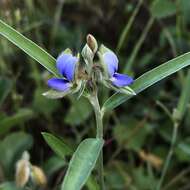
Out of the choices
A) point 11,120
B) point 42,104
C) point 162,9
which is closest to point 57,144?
point 11,120

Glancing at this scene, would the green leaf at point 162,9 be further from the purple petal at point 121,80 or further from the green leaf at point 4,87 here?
the purple petal at point 121,80

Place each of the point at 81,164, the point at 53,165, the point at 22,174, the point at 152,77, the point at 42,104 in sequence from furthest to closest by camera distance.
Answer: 1. the point at 42,104
2. the point at 53,165
3. the point at 22,174
4. the point at 152,77
5. the point at 81,164

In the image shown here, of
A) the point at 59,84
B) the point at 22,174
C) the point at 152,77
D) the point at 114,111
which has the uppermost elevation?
the point at 59,84

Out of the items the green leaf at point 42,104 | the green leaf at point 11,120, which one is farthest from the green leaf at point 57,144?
the green leaf at point 42,104

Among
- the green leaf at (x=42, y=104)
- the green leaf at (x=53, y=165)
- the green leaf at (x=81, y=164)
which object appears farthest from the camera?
the green leaf at (x=42, y=104)

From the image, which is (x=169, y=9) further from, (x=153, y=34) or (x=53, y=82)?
(x=53, y=82)

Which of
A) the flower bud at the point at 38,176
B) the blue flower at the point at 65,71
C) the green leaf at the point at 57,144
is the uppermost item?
the blue flower at the point at 65,71

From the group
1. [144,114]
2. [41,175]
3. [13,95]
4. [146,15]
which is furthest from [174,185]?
[146,15]

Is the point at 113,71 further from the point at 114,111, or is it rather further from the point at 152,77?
the point at 114,111
